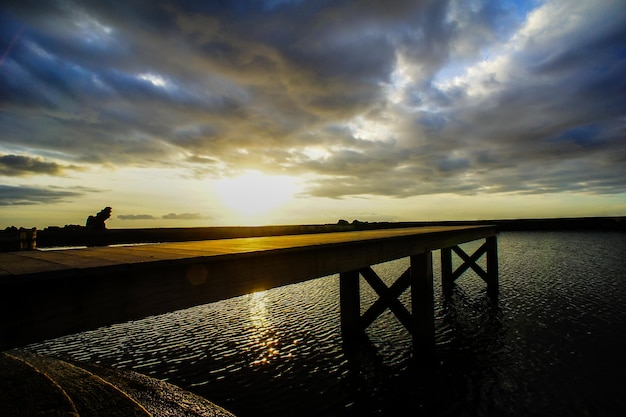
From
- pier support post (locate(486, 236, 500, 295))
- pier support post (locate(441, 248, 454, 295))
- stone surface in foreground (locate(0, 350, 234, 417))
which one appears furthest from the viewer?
pier support post (locate(441, 248, 454, 295))

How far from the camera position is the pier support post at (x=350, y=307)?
9.65 metres

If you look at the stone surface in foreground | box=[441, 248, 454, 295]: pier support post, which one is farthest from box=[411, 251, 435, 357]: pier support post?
box=[441, 248, 454, 295]: pier support post

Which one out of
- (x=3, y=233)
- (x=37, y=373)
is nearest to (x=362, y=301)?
(x=37, y=373)

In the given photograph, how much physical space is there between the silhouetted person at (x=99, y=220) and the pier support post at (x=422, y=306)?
37073 mm

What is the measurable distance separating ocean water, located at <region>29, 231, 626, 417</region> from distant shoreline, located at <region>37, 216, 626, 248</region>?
79.9 ft

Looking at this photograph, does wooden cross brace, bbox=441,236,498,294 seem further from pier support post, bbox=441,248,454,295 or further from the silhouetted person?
the silhouetted person

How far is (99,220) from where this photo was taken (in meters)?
41.1

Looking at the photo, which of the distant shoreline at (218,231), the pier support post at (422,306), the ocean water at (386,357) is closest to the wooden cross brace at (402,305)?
the pier support post at (422,306)

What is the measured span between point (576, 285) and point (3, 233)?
22.5 meters

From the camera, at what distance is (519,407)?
6.04 meters

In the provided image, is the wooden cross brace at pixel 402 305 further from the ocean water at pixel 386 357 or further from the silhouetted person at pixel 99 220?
the silhouetted person at pixel 99 220

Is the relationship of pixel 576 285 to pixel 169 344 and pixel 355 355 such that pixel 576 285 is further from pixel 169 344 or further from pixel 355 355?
pixel 169 344

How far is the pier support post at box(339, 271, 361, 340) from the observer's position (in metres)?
9.65

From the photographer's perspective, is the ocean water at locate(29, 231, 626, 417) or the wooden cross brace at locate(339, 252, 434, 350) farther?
the wooden cross brace at locate(339, 252, 434, 350)
